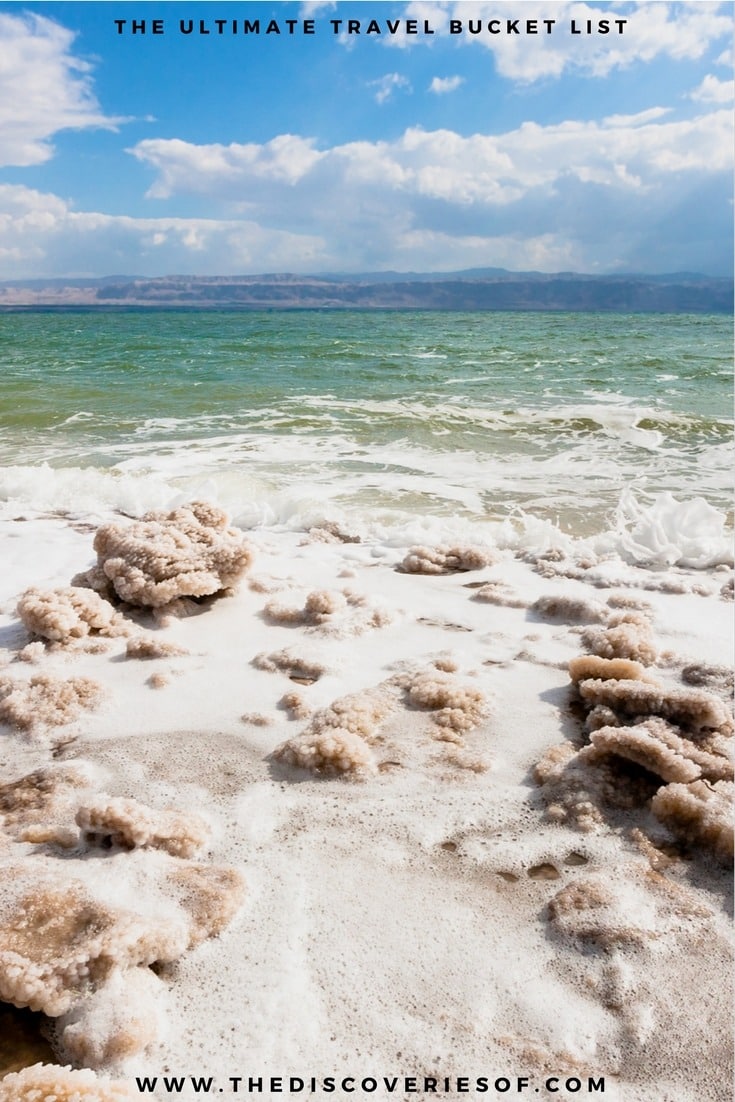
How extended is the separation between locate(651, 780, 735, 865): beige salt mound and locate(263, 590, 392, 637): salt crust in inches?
71.8

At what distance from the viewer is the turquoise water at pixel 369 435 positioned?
23.0 feet

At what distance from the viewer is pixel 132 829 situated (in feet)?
7.25

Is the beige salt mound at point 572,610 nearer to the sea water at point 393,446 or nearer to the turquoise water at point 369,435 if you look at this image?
the sea water at point 393,446

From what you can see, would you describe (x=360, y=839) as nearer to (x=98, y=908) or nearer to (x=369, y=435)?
(x=98, y=908)

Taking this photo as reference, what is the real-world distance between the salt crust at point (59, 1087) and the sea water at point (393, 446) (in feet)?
14.1

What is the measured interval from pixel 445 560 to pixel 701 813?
2.71m

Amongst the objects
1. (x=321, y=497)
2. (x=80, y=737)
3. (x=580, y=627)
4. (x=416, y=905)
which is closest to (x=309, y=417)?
(x=321, y=497)

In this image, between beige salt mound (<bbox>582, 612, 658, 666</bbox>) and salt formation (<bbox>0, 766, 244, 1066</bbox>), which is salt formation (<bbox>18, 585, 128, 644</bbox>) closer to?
salt formation (<bbox>0, 766, 244, 1066</bbox>)

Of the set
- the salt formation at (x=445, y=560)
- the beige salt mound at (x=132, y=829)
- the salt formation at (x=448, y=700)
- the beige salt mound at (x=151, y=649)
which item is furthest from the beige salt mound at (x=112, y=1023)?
the salt formation at (x=445, y=560)

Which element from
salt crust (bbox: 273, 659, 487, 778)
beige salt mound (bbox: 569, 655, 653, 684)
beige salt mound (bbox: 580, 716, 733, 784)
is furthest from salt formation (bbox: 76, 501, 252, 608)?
beige salt mound (bbox: 580, 716, 733, 784)

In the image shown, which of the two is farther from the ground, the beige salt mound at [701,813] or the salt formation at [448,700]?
the salt formation at [448,700]

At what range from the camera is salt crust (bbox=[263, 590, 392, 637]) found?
12.5ft

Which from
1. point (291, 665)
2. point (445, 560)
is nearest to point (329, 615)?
point (291, 665)

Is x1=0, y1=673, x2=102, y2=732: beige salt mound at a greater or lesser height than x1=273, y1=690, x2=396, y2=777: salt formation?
greater
